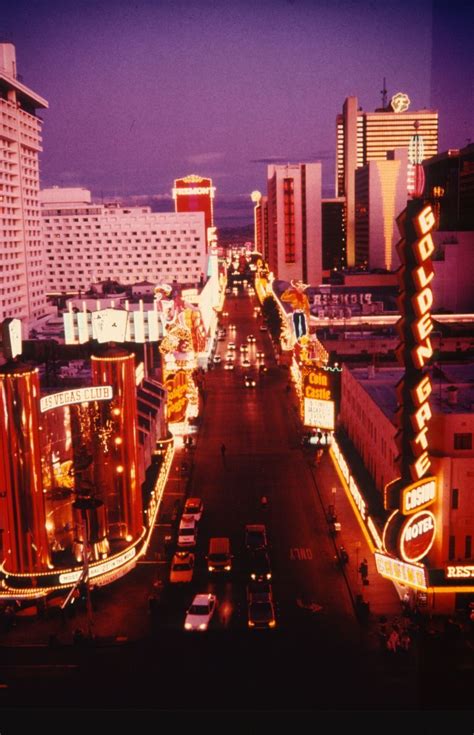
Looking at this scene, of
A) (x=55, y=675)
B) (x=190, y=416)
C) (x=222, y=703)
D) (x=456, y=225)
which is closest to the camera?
(x=222, y=703)

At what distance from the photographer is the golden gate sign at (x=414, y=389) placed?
19469 millimetres

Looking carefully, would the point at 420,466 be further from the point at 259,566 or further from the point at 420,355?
the point at 259,566

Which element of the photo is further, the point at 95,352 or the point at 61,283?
the point at 61,283

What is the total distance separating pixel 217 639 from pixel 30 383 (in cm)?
999

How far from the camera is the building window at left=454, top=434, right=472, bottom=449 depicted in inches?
919

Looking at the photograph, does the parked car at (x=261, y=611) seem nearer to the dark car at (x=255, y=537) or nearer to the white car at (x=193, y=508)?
the dark car at (x=255, y=537)

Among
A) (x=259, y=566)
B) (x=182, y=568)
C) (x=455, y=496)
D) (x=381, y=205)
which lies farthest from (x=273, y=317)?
(x=381, y=205)

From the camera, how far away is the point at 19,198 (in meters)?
94.4

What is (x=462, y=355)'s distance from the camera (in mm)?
56406

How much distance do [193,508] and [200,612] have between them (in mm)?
9560

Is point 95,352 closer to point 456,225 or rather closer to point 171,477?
point 171,477

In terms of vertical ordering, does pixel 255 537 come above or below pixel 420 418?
below

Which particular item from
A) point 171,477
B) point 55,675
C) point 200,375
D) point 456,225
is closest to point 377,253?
point 456,225

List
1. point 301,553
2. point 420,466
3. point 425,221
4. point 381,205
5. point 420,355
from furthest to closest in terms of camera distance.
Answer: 1. point 381,205
2. point 301,553
3. point 420,466
4. point 420,355
5. point 425,221
